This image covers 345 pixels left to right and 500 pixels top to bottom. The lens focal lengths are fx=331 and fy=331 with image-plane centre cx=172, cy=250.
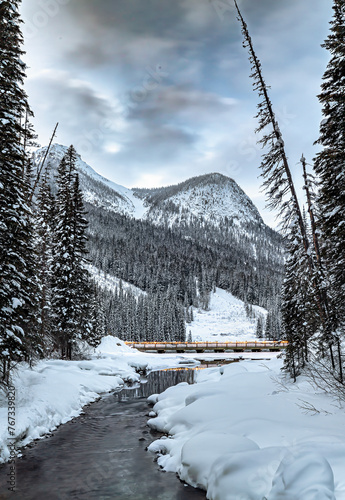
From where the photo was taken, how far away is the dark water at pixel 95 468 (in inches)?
294

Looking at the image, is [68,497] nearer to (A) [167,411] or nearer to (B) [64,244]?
(A) [167,411]

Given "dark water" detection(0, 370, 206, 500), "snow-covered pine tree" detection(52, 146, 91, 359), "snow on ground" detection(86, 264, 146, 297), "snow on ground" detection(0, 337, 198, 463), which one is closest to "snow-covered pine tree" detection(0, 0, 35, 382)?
"snow on ground" detection(0, 337, 198, 463)

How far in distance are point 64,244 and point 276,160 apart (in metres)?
19.1

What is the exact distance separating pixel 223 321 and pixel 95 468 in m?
120

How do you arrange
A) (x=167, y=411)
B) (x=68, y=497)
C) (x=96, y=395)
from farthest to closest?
(x=96, y=395)
(x=167, y=411)
(x=68, y=497)

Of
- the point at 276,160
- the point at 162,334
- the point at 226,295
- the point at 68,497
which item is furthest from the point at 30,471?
the point at 226,295

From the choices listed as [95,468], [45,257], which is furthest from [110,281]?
[95,468]

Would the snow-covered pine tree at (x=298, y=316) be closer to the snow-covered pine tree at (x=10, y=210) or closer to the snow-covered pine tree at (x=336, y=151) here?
the snow-covered pine tree at (x=336, y=151)

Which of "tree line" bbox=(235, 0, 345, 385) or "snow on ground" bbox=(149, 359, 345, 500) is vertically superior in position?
"tree line" bbox=(235, 0, 345, 385)

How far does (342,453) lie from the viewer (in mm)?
6477

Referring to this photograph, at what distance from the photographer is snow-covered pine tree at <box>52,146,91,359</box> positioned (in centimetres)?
2564

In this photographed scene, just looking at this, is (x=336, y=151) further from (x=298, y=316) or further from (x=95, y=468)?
(x=95, y=468)

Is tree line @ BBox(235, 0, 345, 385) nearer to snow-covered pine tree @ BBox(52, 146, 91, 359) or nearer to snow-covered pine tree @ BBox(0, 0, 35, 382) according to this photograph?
snow-covered pine tree @ BBox(0, 0, 35, 382)

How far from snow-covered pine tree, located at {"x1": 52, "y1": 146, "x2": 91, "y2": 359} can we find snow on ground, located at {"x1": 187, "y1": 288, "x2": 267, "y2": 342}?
7301 centimetres
